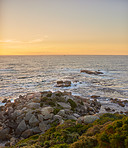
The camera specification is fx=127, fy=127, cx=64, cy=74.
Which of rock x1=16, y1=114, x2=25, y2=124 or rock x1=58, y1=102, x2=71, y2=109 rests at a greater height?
rock x1=58, y1=102, x2=71, y2=109

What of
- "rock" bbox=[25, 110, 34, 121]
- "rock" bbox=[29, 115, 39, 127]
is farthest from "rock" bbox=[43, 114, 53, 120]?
"rock" bbox=[25, 110, 34, 121]

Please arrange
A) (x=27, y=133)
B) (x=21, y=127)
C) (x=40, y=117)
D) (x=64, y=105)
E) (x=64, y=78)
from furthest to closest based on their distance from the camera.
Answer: (x=64, y=78) < (x=64, y=105) < (x=40, y=117) < (x=21, y=127) < (x=27, y=133)

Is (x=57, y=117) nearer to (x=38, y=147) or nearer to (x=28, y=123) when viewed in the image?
(x=28, y=123)

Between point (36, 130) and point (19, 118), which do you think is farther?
point (19, 118)

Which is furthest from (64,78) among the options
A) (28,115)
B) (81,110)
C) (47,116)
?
(47,116)

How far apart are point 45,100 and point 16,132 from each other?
18.2 ft

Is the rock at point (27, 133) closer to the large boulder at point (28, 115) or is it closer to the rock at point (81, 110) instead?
the large boulder at point (28, 115)

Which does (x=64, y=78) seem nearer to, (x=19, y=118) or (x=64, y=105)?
(x=64, y=105)

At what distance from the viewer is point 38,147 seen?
5832mm

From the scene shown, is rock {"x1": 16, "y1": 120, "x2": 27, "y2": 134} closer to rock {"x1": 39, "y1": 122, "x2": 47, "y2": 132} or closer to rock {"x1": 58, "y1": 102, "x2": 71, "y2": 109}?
rock {"x1": 39, "y1": 122, "x2": 47, "y2": 132}

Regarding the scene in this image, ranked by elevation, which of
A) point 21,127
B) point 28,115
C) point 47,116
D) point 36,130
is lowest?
point 21,127

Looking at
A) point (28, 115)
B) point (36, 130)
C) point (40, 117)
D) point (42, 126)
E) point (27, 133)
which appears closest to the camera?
point (27, 133)

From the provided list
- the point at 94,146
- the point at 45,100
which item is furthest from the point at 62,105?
the point at 94,146

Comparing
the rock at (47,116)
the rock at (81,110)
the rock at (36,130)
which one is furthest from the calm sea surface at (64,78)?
the rock at (36,130)
